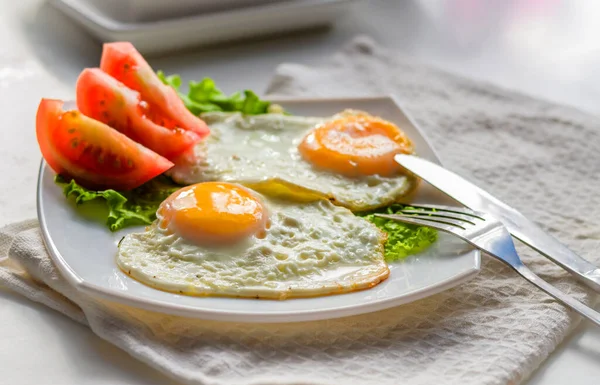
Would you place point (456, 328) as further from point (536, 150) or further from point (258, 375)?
point (536, 150)

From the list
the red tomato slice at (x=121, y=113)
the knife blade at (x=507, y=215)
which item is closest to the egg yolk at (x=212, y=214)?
the red tomato slice at (x=121, y=113)

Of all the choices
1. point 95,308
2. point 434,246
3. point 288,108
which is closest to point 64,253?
point 95,308

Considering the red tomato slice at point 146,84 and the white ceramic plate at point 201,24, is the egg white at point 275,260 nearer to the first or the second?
the red tomato slice at point 146,84

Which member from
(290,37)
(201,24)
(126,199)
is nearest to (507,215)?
(126,199)

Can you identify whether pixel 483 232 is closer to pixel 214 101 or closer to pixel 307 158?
pixel 307 158

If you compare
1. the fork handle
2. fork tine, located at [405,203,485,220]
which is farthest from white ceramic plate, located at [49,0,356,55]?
the fork handle

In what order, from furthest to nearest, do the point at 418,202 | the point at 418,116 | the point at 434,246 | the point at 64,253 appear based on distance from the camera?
1. the point at 418,116
2. the point at 418,202
3. the point at 434,246
4. the point at 64,253
